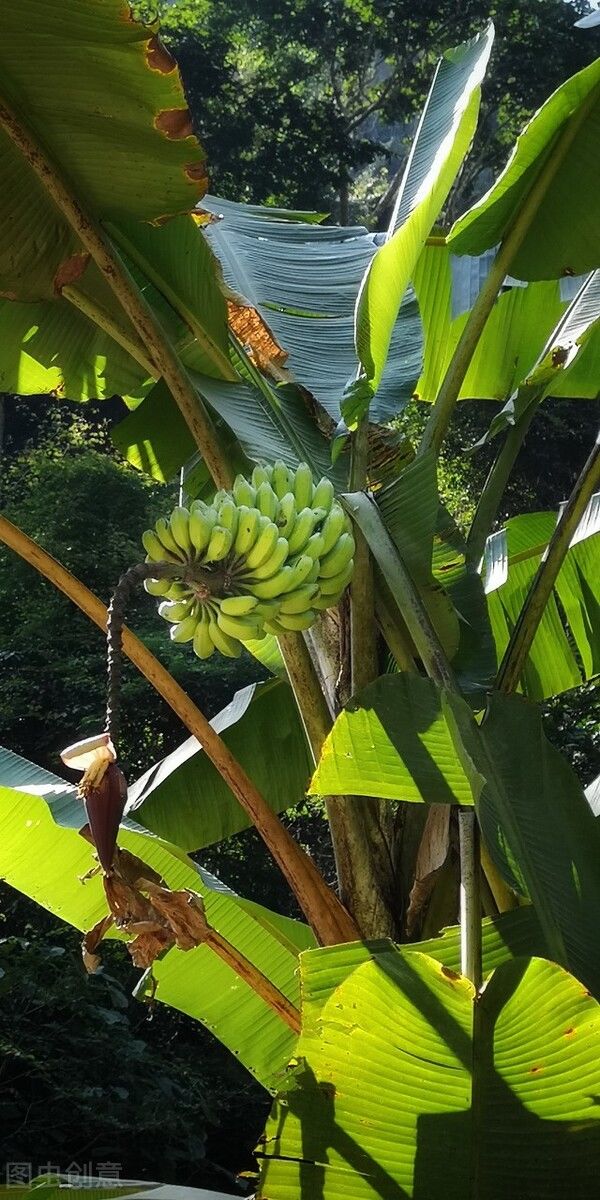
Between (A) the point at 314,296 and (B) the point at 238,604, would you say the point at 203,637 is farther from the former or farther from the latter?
(A) the point at 314,296

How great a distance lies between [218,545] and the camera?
0.77 metres

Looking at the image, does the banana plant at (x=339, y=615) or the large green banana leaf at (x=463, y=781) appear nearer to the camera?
the banana plant at (x=339, y=615)

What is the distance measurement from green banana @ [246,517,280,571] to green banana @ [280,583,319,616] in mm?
51

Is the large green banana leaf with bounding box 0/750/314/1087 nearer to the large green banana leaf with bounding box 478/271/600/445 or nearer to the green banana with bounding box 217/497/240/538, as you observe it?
the green banana with bounding box 217/497/240/538

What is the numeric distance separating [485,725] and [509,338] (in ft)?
2.64

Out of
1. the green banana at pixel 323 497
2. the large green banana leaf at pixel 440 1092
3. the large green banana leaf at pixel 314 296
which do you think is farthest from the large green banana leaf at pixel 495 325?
the large green banana leaf at pixel 440 1092

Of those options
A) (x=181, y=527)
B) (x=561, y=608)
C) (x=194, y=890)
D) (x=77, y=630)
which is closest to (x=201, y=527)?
(x=181, y=527)

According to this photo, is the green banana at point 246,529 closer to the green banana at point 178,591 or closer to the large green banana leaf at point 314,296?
the green banana at point 178,591

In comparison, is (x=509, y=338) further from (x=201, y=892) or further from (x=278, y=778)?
(x=201, y=892)

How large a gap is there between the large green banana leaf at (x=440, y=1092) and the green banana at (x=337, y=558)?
34 centimetres

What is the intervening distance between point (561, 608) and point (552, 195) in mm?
601

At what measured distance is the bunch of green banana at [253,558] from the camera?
0.79 meters

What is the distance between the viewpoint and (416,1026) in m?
0.64

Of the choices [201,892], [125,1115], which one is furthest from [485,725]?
[125,1115]
